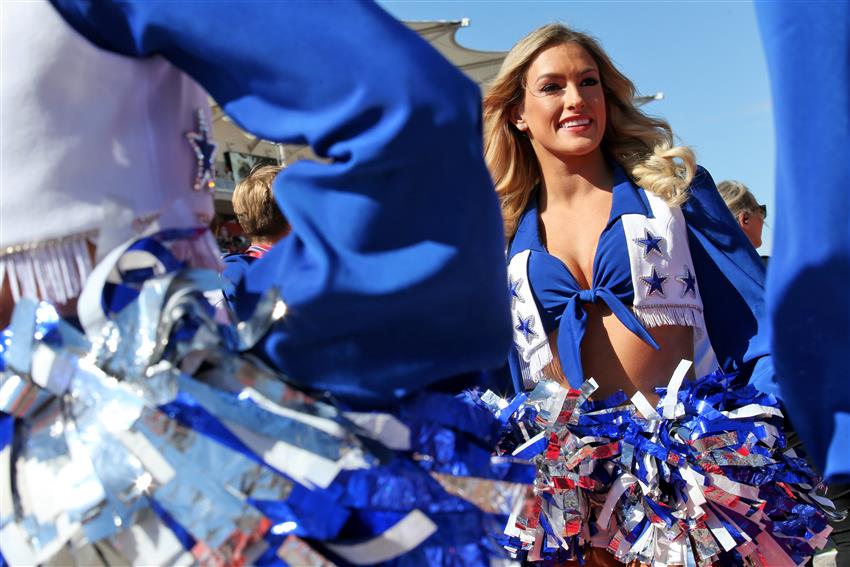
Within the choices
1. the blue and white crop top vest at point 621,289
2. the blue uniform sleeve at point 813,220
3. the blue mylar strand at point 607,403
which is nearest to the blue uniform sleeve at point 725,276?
the blue and white crop top vest at point 621,289

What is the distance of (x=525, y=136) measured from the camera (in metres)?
3.51

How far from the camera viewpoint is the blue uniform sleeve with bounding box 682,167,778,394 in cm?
287

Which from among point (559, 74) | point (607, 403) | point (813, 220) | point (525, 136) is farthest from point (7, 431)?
point (525, 136)

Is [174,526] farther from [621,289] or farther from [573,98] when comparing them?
[573,98]

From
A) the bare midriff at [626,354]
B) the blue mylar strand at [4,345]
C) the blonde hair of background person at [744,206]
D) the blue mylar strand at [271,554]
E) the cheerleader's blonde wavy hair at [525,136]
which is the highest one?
the blue mylar strand at [4,345]

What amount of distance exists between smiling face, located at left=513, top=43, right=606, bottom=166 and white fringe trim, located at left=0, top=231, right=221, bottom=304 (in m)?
2.13

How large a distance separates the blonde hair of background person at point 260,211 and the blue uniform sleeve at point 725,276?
1924mm

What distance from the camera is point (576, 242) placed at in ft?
10.4

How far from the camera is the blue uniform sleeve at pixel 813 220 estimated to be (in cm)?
133

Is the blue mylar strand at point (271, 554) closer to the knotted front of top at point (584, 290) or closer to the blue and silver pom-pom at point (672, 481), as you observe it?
the blue and silver pom-pom at point (672, 481)

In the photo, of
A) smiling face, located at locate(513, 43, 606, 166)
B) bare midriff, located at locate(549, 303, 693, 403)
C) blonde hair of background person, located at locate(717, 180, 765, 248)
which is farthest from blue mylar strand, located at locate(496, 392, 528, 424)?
blonde hair of background person, located at locate(717, 180, 765, 248)

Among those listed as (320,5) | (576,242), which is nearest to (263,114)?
(320,5)

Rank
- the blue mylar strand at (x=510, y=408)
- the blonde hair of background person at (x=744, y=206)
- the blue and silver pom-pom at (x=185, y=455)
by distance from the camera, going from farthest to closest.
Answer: the blonde hair of background person at (x=744, y=206) → the blue mylar strand at (x=510, y=408) → the blue and silver pom-pom at (x=185, y=455)

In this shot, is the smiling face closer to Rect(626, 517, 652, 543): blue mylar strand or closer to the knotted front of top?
the knotted front of top
